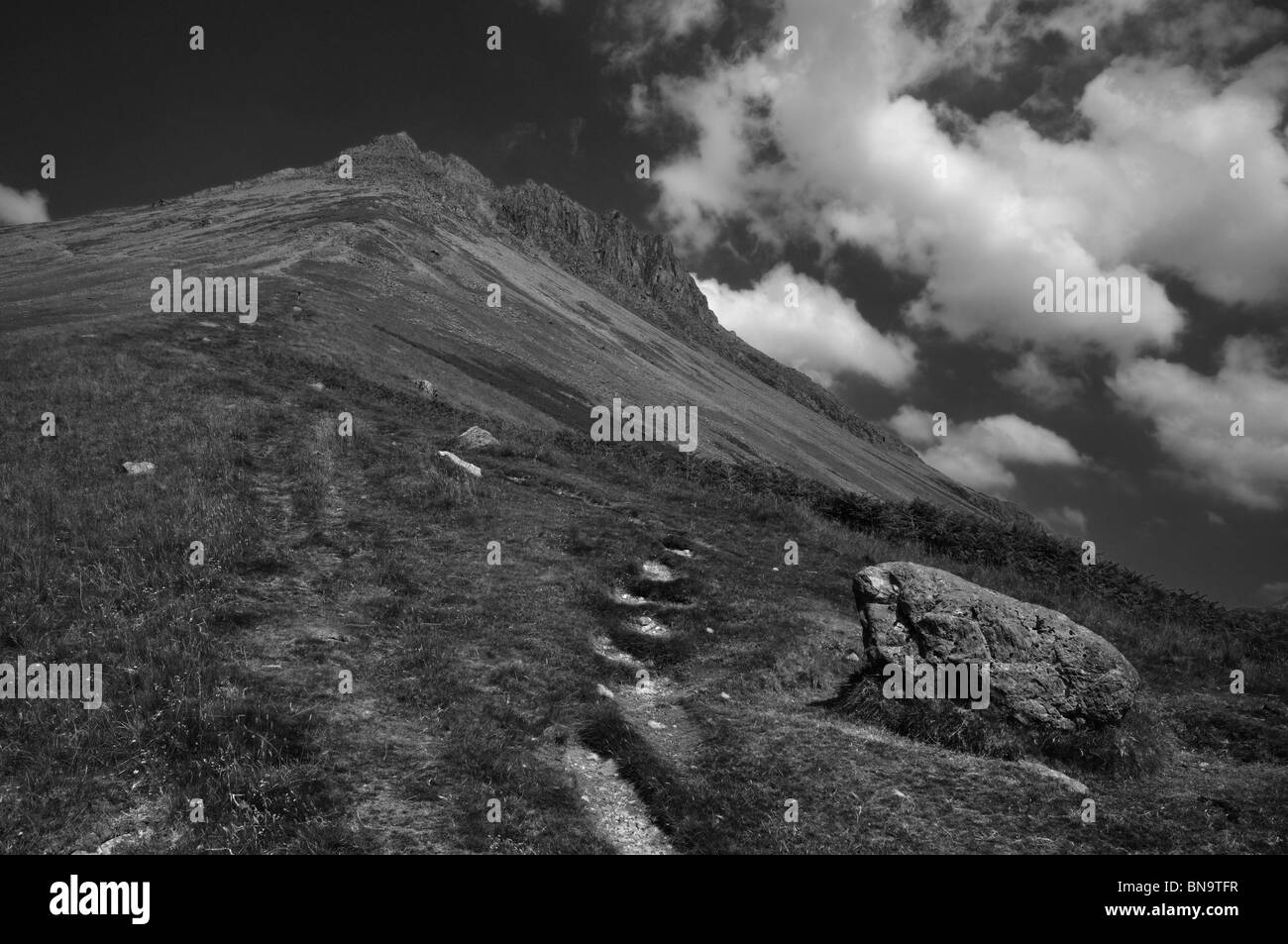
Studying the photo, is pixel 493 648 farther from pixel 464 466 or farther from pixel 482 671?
pixel 464 466

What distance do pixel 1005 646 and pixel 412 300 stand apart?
2611 inches

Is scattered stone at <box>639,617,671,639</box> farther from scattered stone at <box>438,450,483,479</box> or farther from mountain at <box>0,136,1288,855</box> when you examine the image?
scattered stone at <box>438,450,483,479</box>

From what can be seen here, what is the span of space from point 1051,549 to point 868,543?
7.58m

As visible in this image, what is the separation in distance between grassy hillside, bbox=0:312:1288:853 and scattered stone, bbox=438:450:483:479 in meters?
0.68

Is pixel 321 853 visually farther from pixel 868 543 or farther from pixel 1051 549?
pixel 1051 549

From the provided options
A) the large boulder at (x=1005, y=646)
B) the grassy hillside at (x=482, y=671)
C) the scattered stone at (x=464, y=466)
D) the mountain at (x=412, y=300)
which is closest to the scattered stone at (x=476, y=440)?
the grassy hillside at (x=482, y=671)

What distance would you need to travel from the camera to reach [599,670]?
510 inches

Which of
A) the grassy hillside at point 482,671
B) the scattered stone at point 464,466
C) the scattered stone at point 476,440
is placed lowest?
the grassy hillside at point 482,671

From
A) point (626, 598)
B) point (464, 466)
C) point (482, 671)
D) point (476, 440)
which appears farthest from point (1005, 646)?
point (476, 440)

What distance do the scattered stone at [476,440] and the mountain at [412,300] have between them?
47.7ft

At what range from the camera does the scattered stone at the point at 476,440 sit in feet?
91.3

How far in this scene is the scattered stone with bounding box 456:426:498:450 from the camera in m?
27.8

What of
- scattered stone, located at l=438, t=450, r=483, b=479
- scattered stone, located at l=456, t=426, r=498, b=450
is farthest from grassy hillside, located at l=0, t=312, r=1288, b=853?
scattered stone, located at l=456, t=426, r=498, b=450

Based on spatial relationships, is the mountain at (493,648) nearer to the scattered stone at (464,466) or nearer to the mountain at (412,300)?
the scattered stone at (464,466)
